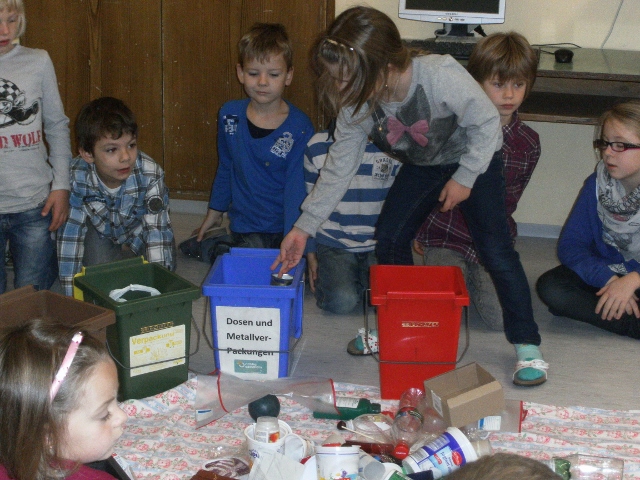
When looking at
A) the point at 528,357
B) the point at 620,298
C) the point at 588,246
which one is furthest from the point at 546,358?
the point at 588,246

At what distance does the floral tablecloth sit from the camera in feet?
6.15

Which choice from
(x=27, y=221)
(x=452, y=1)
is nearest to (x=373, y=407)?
(x=27, y=221)

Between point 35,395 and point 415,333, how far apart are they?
3.57 feet

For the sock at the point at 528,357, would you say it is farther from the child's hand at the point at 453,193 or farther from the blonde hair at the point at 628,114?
the blonde hair at the point at 628,114

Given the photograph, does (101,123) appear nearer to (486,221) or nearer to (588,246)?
(486,221)

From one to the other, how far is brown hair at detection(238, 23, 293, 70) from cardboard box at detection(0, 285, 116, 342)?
49.3 inches

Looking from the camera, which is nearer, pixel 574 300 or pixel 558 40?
pixel 574 300

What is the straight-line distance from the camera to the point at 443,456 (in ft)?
5.51

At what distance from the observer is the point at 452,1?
321 centimetres

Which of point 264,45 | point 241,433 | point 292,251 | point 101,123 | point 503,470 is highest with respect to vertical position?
point 264,45

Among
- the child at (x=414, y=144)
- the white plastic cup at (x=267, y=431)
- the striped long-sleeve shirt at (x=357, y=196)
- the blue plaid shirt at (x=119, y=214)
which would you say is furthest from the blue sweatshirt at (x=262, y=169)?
the white plastic cup at (x=267, y=431)

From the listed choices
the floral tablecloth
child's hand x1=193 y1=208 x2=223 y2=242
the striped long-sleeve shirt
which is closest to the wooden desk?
the striped long-sleeve shirt

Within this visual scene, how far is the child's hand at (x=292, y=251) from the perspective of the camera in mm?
2305

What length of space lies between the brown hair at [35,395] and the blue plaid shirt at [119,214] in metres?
1.38
